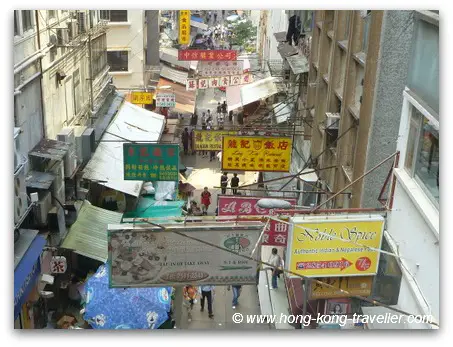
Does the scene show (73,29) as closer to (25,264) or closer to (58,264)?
(58,264)

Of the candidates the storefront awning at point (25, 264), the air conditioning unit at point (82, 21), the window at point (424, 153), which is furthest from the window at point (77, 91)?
the window at point (424, 153)

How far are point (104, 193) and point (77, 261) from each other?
4242 millimetres

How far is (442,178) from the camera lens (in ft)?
22.3

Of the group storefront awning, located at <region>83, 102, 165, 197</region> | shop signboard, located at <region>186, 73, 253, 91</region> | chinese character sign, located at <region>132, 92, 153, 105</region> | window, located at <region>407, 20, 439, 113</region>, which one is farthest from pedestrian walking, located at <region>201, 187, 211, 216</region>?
window, located at <region>407, 20, 439, 113</region>

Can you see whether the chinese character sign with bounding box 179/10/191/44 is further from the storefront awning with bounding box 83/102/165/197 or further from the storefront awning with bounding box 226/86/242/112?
the storefront awning with bounding box 83/102/165/197

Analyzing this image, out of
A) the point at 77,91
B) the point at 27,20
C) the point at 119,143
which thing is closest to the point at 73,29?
the point at 77,91

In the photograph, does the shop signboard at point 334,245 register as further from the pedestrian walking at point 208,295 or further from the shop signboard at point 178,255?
the pedestrian walking at point 208,295

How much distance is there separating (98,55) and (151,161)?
32.2 ft

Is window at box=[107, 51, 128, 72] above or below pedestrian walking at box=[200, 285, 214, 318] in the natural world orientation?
above

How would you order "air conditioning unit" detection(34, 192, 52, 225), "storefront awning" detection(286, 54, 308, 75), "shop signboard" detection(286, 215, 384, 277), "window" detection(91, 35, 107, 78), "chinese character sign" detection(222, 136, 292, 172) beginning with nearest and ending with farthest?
1. "shop signboard" detection(286, 215, 384, 277)
2. "air conditioning unit" detection(34, 192, 52, 225)
3. "chinese character sign" detection(222, 136, 292, 172)
4. "storefront awning" detection(286, 54, 308, 75)
5. "window" detection(91, 35, 107, 78)

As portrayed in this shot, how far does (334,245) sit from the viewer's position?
8125mm

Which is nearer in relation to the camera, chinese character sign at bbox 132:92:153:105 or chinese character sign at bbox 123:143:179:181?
chinese character sign at bbox 123:143:179:181

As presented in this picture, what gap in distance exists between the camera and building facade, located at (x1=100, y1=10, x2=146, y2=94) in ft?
99.9

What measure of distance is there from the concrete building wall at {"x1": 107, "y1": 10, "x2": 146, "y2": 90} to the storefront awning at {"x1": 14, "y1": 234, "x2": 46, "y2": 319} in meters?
20.0
